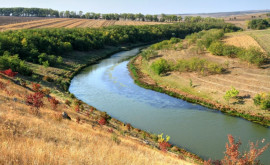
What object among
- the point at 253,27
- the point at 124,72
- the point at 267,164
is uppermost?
the point at 253,27

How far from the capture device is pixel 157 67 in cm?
5275

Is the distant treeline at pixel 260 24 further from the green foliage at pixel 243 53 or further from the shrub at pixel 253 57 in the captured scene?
the shrub at pixel 253 57

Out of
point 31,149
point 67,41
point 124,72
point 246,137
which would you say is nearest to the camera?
point 31,149

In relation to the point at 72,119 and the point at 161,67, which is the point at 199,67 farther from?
the point at 72,119

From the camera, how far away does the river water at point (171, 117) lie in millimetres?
26312

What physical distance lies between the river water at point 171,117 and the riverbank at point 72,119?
106 inches

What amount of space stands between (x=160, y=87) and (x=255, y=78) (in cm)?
1877

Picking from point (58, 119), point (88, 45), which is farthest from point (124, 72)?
point (58, 119)

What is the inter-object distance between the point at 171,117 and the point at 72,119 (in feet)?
52.0

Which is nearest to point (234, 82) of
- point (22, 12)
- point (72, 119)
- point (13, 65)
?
point (72, 119)

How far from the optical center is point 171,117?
32969mm

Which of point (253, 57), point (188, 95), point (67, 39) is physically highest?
point (67, 39)

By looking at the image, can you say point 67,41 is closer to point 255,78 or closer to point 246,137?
point 255,78

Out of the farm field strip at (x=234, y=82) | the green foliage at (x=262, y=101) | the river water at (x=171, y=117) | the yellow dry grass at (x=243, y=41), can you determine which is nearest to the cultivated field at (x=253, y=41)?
the yellow dry grass at (x=243, y=41)
